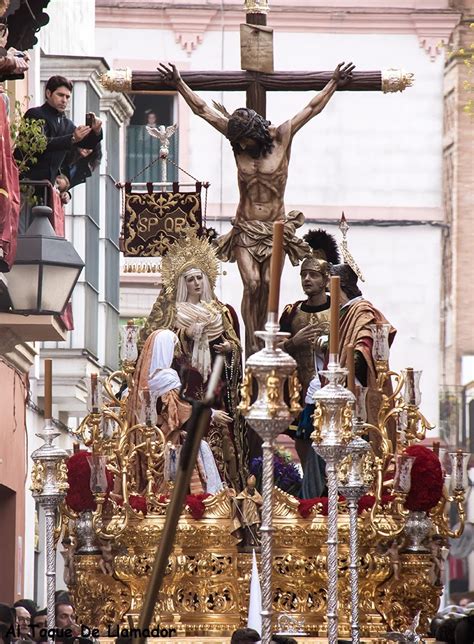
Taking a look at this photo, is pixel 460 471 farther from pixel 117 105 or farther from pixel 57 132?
pixel 117 105

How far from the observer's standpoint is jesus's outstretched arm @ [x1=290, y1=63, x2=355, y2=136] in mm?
14414

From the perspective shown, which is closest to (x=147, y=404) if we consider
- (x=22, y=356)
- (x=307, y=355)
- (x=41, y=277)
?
(x=307, y=355)

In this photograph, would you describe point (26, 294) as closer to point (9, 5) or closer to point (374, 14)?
point (9, 5)

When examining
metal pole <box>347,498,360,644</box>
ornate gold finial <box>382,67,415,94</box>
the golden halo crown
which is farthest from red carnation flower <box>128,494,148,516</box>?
ornate gold finial <box>382,67,415,94</box>

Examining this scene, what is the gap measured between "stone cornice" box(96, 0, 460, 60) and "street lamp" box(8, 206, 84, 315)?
22.0 metres

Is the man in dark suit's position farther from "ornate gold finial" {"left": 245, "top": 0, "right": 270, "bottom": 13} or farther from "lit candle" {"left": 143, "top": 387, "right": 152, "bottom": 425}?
"lit candle" {"left": 143, "top": 387, "right": 152, "bottom": 425}

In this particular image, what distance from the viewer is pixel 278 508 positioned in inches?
536

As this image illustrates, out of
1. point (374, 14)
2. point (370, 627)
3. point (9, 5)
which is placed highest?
point (374, 14)

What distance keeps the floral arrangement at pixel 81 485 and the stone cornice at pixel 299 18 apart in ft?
78.7

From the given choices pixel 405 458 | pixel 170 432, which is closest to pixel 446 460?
pixel 405 458

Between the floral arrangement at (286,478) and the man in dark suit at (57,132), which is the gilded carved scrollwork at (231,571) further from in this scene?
the man in dark suit at (57,132)

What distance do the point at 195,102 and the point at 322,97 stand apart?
0.76m

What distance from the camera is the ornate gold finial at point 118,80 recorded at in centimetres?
1469

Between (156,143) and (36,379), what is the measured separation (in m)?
10.9
